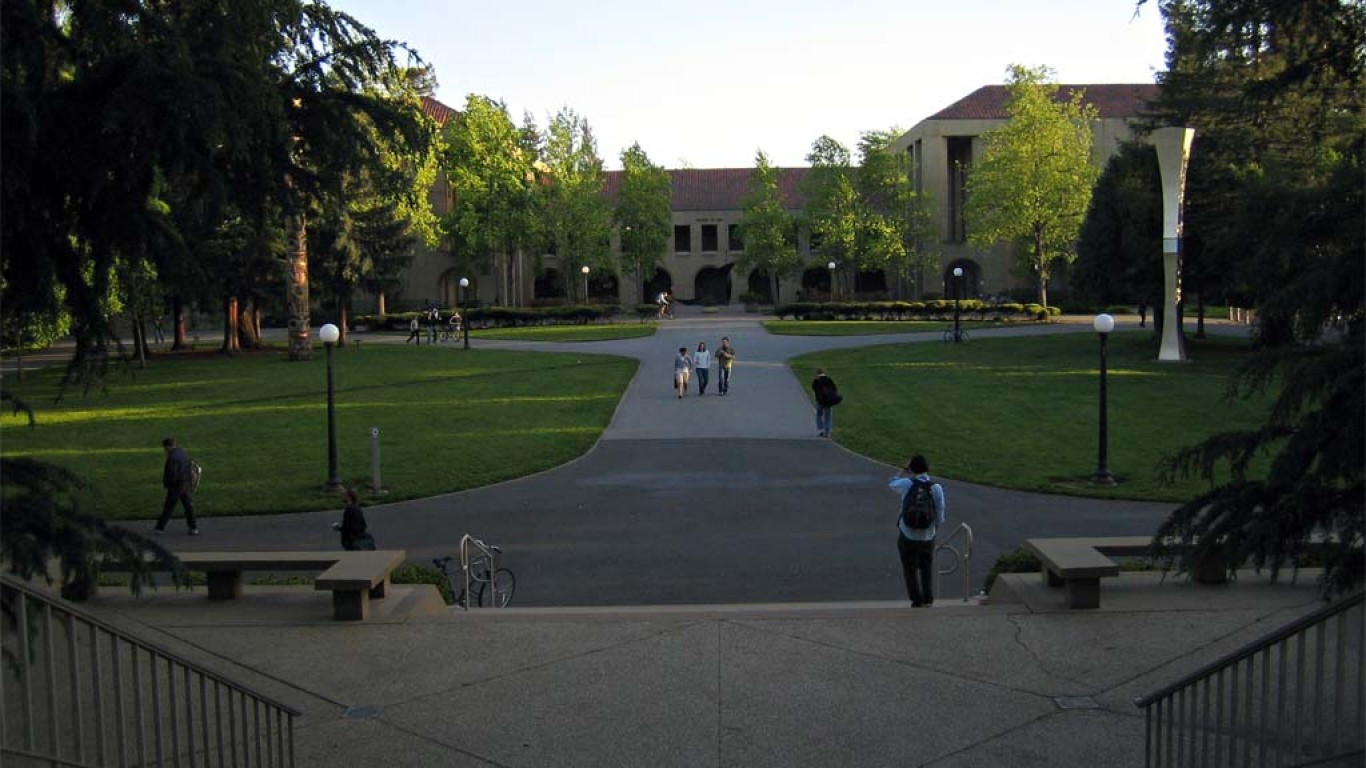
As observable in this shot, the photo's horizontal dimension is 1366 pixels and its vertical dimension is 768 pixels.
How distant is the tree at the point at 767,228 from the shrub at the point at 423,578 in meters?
65.5

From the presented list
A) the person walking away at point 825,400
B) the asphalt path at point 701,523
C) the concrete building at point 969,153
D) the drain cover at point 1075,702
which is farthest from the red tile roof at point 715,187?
the drain cover at point 1075,702

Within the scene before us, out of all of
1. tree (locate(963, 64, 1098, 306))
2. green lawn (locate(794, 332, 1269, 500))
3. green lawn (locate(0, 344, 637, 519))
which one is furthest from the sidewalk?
tree (locate(963, 64, 1098, 306))

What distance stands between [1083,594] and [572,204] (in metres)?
65.5

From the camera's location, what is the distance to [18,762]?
15.2 ft

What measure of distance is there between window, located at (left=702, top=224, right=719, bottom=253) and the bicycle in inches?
2907

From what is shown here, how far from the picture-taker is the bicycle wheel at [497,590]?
1282 centimetres

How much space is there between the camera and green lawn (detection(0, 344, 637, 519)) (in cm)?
1992

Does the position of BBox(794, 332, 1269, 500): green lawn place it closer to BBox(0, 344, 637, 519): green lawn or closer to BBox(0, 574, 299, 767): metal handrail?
BBox(0, 344, 637, 519): green lawn

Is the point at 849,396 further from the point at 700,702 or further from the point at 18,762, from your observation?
the point at 18,762

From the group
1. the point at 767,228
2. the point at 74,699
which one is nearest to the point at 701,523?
the point at 74,699

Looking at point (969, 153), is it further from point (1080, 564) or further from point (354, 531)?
point (1080, 564)

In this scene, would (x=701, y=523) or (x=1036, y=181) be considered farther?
(x=1036, y=181)

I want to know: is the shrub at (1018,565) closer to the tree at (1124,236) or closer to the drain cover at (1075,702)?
the drain cover at (1075,702)

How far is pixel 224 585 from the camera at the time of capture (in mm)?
10766
